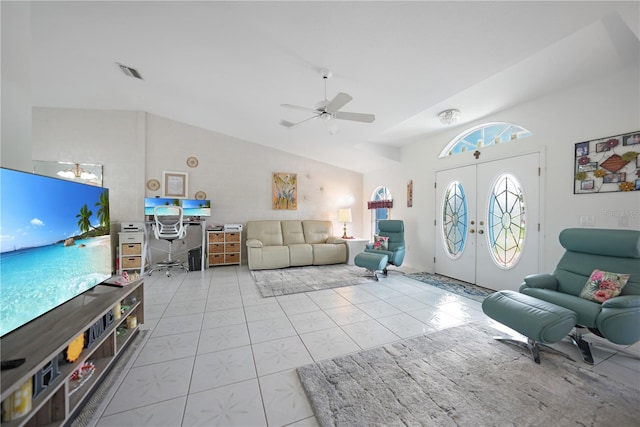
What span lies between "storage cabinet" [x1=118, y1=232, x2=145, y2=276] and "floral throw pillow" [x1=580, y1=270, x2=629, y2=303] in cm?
597

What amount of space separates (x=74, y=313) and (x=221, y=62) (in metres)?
2.81

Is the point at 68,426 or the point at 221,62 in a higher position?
the point at 221,62

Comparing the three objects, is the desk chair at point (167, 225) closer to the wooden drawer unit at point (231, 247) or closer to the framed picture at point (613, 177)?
the wooden drawer unit at point (231, 247)

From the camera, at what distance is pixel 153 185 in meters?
4.95

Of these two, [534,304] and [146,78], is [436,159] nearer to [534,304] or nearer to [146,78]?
[534,304]

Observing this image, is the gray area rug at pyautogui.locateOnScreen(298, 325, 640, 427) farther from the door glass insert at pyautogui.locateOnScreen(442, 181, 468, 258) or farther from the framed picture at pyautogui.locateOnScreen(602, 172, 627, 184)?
the door glass insert at pyautogui.locateOnScreen(442, 181, 468, 258)

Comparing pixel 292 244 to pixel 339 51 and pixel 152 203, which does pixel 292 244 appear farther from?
pixel 339 51

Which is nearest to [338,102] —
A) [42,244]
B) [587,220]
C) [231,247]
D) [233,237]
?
[42,244]

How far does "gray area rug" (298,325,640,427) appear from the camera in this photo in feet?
4.39

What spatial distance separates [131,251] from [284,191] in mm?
3235

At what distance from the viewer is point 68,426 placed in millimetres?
1239

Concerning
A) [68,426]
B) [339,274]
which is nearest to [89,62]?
[68,426]

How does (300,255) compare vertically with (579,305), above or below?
below

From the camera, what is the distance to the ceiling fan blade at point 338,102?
228cm
